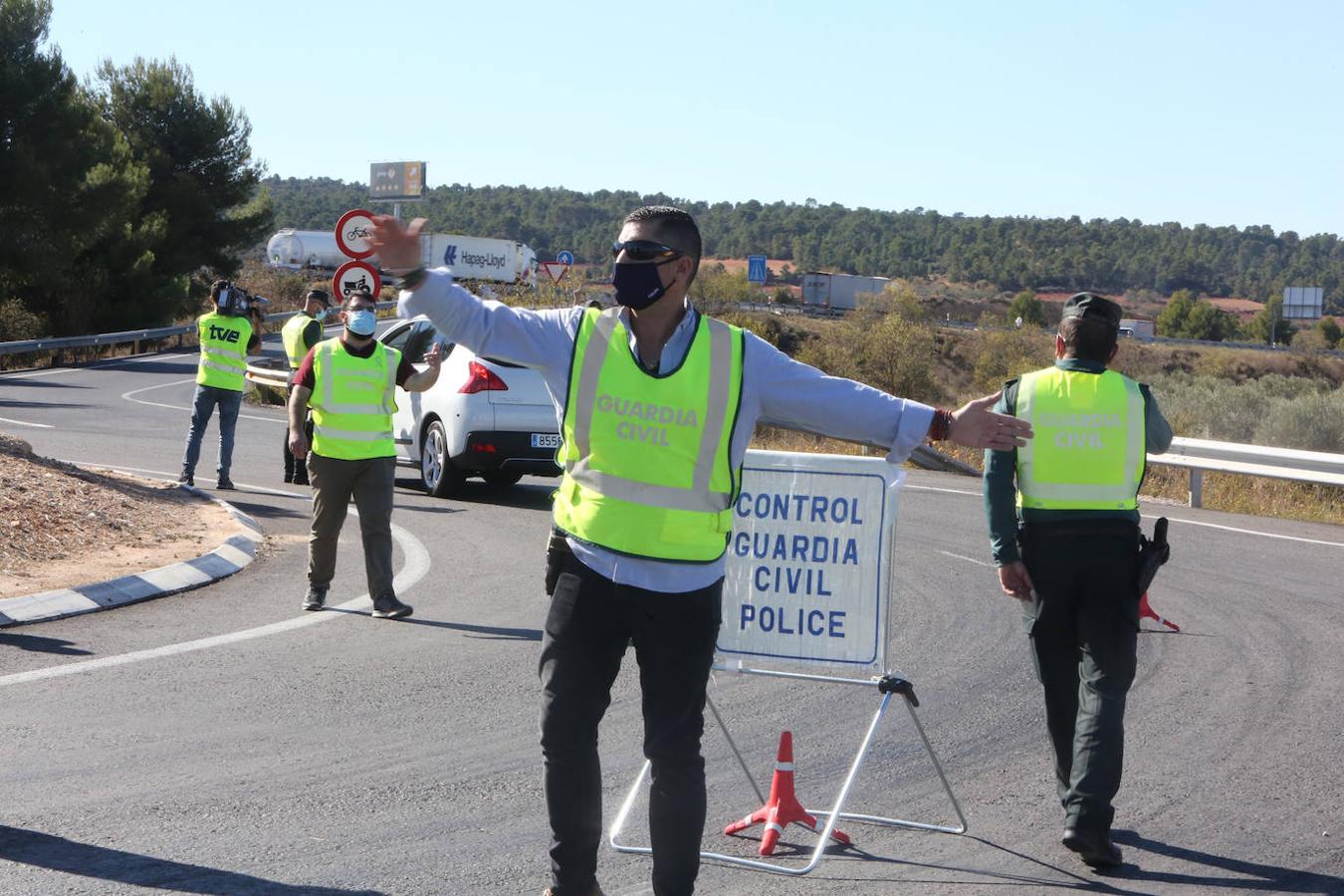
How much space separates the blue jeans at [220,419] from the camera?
596 inches

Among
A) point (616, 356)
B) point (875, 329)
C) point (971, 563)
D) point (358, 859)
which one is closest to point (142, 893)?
point (358, 859)

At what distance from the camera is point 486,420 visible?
1524 cm

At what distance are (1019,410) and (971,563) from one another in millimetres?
7059

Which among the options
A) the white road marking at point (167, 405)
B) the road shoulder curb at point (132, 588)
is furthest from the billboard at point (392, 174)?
the road shoulder curb at point (132, 588)

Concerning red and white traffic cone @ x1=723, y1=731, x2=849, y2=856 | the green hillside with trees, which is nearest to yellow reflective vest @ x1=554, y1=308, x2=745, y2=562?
red and white traffic cone @ x1=723, y1=731, x2=849, y2=856

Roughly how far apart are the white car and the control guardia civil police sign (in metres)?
9.19

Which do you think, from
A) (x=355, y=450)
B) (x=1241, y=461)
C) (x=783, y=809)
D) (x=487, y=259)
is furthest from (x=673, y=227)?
(x=487, y=259)

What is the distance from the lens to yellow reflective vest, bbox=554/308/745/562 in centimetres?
420

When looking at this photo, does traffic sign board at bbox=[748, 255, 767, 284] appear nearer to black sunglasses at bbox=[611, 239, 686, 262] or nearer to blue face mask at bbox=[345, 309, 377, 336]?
blue face mask at bbox=[345, 309, 377, 336]

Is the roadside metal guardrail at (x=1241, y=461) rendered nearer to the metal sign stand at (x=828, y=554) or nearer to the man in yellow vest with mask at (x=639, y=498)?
the metal sign stand at (x=828, y=554)

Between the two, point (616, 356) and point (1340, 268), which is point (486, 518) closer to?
point (616, 356)

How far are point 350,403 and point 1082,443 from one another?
5466 mm

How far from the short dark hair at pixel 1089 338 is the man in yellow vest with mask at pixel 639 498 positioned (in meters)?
1.67

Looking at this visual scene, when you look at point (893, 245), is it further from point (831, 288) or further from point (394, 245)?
point (394, 245)
